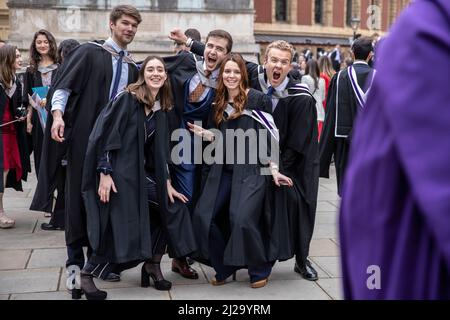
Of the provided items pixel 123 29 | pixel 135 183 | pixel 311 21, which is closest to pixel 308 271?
pixel 135 183

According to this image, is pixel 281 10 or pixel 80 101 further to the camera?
pixel 281 10

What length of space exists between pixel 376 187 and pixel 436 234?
0.17m

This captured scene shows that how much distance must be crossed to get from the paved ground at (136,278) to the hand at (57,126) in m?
1.26

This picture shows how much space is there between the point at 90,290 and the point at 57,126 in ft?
4.16

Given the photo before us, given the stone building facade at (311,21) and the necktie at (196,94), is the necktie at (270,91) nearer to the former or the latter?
the necktie at (196,94)

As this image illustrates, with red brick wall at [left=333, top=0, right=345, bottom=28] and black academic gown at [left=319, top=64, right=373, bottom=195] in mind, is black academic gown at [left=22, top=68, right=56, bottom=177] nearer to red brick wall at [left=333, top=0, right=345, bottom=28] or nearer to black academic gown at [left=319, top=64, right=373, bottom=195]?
black academic gown at [left=319, top=64, right=373, bottom=195]

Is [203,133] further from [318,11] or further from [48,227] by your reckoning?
[318,11]

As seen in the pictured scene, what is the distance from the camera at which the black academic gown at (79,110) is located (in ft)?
15.6

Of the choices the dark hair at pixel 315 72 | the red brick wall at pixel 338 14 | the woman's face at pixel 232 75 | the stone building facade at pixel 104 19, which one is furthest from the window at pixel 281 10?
the woman's face at pixel 232 75

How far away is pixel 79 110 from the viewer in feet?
15.8

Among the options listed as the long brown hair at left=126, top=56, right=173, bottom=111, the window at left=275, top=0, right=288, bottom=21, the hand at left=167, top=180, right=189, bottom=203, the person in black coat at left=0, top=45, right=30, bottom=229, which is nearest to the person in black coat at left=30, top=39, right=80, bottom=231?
the long brown hair at left=126, top=56, right=173, bottom=111

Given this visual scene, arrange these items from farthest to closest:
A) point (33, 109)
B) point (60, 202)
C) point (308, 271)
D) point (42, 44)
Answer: point (33, 109) < point (42, 44) < point (60, 202) < point (308, 271)

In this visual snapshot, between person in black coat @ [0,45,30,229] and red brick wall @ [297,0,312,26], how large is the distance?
41075 millimetres
